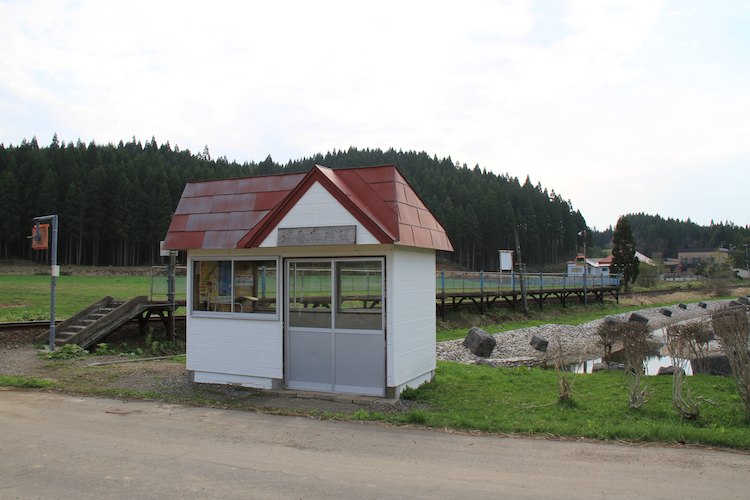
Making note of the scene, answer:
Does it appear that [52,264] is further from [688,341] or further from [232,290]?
[688,341]

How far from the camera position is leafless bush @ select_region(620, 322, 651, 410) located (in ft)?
29.3

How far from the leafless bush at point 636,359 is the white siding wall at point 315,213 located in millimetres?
5307

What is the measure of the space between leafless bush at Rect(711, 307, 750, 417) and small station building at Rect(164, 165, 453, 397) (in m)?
5.10

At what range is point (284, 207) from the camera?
10.2m

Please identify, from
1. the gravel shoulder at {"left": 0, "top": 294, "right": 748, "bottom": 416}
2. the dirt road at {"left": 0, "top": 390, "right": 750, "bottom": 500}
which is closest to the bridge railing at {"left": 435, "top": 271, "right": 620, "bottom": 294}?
the gravel shoulder at {"left": 0, "top": 294, "right": 748, "bottom": 416}

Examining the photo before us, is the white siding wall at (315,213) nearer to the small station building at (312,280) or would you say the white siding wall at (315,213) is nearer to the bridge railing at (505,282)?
the small station building at (312,280)

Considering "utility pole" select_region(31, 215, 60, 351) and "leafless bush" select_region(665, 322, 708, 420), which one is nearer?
"leafless bush" select_region(665, 322, 708, 420)

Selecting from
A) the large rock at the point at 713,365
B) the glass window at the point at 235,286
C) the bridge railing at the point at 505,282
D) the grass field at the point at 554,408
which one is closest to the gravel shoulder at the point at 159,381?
the grass field at the point at 554,408

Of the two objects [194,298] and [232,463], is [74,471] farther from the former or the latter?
[194,298]

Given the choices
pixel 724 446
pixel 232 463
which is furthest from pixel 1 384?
pixel 724 446

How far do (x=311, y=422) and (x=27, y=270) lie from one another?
6264cm

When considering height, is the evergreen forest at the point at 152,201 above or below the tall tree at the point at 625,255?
above

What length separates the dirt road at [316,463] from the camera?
5.41 m

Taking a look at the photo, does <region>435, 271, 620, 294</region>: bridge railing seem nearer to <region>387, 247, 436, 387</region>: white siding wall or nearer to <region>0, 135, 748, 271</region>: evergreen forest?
<region>0, 135, 748, 271</region>: evergreen forest
